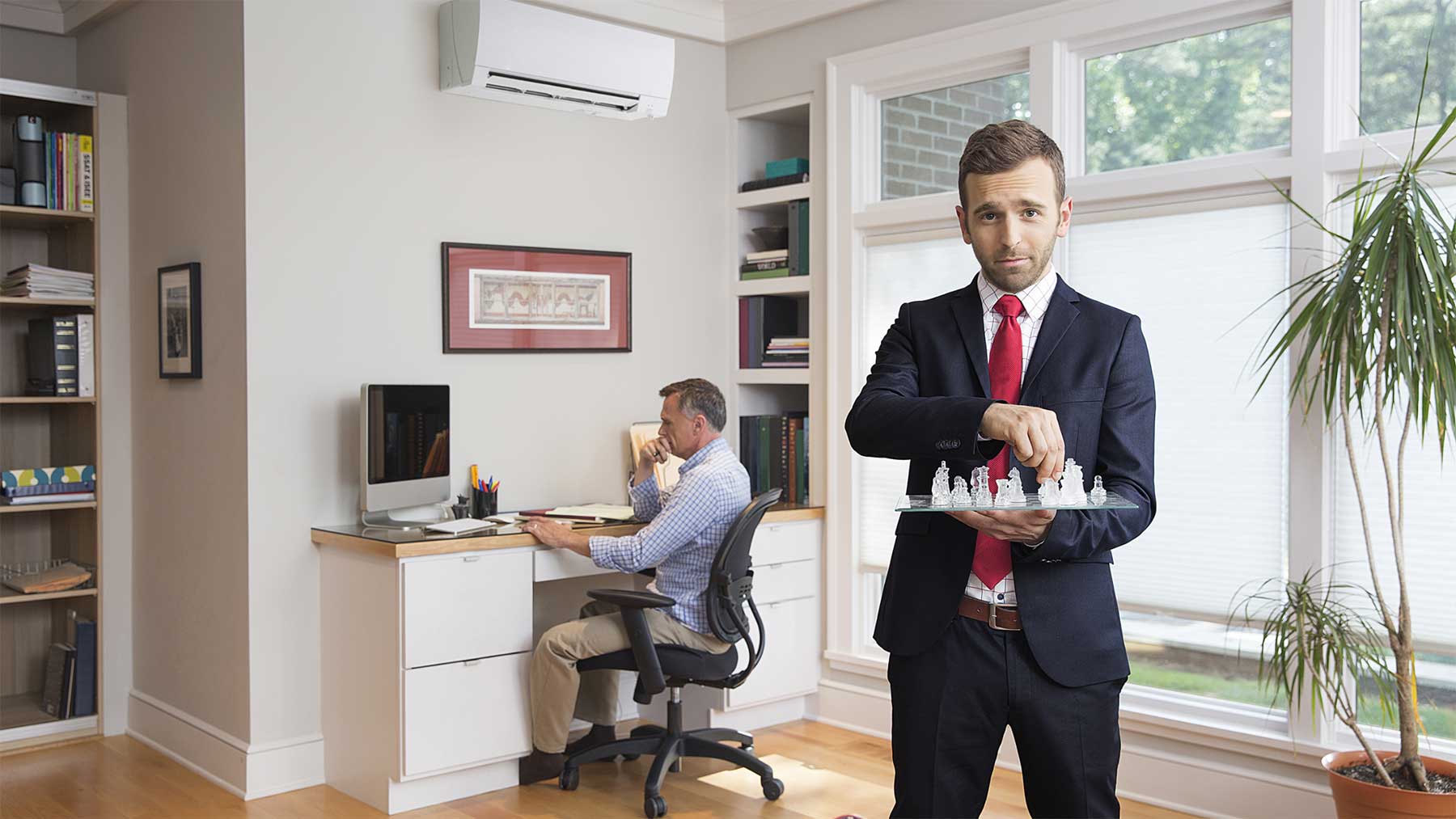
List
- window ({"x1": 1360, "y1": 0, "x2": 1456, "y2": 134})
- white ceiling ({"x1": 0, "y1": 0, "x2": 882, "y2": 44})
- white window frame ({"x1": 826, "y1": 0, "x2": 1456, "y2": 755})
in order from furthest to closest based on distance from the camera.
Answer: white ceiling ({"x1": 0, "y1": 0, "x2": 882, "y2": 44}), white window frame ({"x1": 826, "y1": 0, "x2": 1456, "y2": 755}), window ({"x1": 1360, "y1": 0, "x2": 1456, "y2": 134})

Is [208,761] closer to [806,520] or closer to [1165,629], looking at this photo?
[806,520]

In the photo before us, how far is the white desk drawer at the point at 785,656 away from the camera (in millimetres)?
4449

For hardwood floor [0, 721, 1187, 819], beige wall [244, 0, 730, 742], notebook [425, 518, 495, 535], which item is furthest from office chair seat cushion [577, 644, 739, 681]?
beige wall [244, 0, 730, 742]

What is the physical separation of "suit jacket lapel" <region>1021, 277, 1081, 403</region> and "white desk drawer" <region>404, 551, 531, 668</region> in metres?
2.43

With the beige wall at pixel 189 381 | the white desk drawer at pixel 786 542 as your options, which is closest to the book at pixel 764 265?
the white desk drawer at pixel 786 542

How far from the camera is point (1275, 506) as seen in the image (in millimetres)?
3500

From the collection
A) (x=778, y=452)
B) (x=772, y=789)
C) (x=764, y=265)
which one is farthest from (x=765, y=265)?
(x=772, y=789)

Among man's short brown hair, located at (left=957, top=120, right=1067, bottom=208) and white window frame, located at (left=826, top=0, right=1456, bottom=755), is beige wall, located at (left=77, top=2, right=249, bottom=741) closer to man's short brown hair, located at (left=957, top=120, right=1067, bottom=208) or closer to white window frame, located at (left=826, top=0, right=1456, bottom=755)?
white window frame, located at (left=826, top=0, right=1456, bottom=755)

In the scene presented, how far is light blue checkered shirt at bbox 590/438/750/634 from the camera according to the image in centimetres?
373

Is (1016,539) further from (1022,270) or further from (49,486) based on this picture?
(49,486)

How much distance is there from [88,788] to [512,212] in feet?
7.77

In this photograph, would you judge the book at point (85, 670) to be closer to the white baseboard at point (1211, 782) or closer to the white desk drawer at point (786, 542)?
the white desk drawer at point (786, 542)

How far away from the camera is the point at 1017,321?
1665 mm

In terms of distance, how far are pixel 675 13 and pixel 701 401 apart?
181 cm
